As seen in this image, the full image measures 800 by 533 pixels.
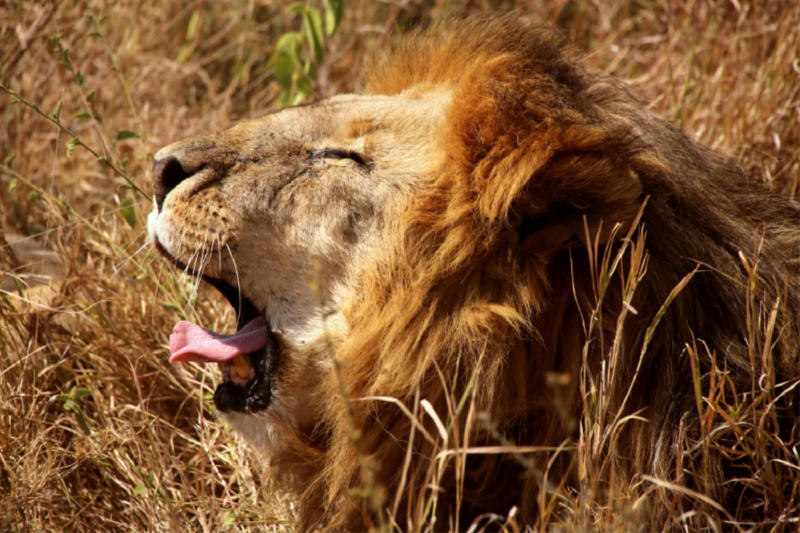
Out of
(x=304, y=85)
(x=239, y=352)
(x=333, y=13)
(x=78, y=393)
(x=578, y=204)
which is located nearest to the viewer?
(x=578, y=204)

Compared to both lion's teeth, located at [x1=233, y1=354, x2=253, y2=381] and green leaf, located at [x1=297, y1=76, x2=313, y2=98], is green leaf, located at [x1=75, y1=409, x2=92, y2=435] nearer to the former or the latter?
lion's teeth, located at [x1=233, y1=354, x2=253, y2=381]

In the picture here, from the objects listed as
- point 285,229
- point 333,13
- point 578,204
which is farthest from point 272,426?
point 333,13

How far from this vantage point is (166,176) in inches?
87.3

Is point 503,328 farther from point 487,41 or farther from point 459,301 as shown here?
point 487,41

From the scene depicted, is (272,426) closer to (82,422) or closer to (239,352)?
(239,352)

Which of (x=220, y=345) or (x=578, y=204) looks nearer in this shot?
(x=578, y=204)

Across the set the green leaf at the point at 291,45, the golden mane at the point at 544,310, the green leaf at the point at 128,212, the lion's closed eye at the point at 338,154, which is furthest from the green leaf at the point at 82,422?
the green leaf at the point at 291,45

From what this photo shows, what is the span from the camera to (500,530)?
2.11 m

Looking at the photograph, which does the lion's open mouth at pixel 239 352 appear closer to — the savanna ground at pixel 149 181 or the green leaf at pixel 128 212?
the savanna ground at pixel 149 181

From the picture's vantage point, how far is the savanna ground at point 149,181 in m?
2.46

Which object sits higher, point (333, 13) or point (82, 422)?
point (333, 13)

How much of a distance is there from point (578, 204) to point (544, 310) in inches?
11.8

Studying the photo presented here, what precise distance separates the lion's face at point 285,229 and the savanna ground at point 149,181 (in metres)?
0.34

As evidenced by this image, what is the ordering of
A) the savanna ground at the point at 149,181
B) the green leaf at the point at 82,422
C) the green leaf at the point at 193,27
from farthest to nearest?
the green leaf at the point at 193,27
the green leaf at the point at 82,422
the savanna ground at the point at 149,181
